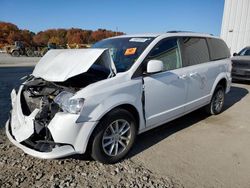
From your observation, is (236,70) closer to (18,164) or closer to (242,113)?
(242,113)

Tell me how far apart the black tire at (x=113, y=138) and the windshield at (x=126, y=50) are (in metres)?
0.65

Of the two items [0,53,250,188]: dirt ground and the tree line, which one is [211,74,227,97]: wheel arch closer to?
[0,53,250,188]: dirt ground

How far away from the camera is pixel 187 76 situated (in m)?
4.33

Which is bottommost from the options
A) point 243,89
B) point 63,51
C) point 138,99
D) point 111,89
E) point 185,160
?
point 243,89

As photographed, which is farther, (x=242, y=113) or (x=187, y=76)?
(x=242, y=113)

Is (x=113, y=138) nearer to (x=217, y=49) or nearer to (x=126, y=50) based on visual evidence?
(x=126, y=50)

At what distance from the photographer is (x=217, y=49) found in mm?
5547

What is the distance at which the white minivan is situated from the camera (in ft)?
9.66

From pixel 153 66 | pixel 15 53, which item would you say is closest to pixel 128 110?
pixel 153 66

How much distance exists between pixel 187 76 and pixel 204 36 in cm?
132

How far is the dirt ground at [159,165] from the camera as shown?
303 cm

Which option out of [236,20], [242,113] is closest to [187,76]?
[242,113]

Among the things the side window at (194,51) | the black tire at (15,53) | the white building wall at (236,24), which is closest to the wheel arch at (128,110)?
the side window at (194,51)

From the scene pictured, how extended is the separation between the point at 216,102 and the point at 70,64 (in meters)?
3.61
